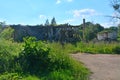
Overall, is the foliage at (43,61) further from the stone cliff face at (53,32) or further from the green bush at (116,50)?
the stone cliff face at (53,32)

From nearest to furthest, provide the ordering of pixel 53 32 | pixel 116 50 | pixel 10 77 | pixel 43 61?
pixel 10 77, pixel 43 61, pixel 116 50, pixel 53 32

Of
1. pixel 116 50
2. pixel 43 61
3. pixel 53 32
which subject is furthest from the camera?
pixel 53 32

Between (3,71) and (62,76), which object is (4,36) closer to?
(3,71)

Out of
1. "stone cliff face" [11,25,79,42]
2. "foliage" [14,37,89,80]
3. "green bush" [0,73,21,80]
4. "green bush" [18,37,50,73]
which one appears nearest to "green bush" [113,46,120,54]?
"stone cliff face" [11,25,79,42]

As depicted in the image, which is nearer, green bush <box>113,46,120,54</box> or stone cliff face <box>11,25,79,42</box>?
green bush <box>113,46,120,54</box>

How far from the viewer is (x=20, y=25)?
26781 millimetres

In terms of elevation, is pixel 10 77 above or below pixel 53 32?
below

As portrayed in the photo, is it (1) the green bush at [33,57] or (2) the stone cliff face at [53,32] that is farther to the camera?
(2) the stone cliff face at [53,32]

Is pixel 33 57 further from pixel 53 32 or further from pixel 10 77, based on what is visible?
pixel 53 32

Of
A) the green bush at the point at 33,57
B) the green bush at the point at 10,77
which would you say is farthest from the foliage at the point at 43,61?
the green bush at the point at 10,77

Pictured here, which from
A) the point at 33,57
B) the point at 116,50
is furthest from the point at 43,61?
→ the point at 116,50

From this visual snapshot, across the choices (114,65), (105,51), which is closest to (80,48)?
(105,51)

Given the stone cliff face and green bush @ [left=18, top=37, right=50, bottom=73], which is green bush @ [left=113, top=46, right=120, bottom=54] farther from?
green bush @ [left=18, top=37, right=50, bottom=73]

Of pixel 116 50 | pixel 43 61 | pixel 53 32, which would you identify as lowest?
pixel 116 50
